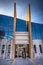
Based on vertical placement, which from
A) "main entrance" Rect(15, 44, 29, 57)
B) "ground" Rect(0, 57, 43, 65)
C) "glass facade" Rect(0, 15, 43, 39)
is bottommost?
"ground" Rect(0, 57, 43, 65)

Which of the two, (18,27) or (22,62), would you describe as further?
(18,27)

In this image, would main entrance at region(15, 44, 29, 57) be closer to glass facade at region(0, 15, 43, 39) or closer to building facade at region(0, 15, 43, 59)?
building facade at region(0, 15, 43, 59)

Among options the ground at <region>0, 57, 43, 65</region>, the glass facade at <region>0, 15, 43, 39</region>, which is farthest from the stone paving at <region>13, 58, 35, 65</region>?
the glass facade at <region>0, 15, 43, 39</region>

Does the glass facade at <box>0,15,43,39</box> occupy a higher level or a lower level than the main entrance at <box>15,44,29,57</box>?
higher

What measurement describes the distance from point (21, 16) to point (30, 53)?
77 centimetres

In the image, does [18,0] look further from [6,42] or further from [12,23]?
[6,42]

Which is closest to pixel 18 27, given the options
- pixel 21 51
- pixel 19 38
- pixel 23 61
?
pixel 19 38

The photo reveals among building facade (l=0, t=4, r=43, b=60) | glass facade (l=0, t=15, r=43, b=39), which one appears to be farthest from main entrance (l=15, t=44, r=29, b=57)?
glass facade (l=0, t=15, r=43, b=39)

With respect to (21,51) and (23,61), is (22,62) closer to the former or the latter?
(23,61)

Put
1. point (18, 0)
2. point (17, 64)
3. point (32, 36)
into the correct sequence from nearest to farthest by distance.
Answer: point (17, 64) < point (32, 36) < point (18, 0)

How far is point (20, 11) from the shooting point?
2064 mm

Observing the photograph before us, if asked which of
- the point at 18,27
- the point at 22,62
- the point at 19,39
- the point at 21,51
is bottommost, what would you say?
the point at 22,62

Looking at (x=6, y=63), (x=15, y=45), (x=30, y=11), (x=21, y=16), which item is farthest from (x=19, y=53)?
(x=30, y=11)

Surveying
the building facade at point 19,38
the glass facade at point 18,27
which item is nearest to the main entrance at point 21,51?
the building facade at point 19,38
